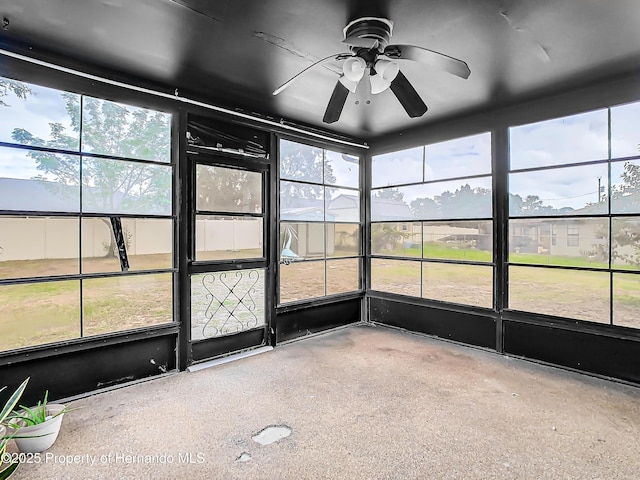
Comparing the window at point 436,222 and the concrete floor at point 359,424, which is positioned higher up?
the window at point 436,222

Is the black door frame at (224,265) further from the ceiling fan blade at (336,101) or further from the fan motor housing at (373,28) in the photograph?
the fan motor housing at (373,28)

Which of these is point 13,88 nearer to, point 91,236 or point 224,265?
point 91,236

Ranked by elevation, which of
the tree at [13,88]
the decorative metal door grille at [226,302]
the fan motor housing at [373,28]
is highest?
the fan motor housing at [373,28]

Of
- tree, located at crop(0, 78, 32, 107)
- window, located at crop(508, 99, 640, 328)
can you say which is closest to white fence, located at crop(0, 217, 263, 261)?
tree, located at crop(0, 78, 32, 107)

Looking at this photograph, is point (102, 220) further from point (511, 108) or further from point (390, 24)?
point (511, 108)

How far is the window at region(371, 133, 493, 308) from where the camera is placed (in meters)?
4.40

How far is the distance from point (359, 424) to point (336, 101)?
2532mm

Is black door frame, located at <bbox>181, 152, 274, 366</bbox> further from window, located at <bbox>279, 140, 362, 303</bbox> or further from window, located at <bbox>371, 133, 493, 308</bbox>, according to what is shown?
window, located at <bbox>371, 133, 493, 308</bbox>

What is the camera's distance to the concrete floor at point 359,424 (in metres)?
2.10

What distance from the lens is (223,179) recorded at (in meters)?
3.95

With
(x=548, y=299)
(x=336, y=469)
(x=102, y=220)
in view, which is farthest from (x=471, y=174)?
(x=102, y=220)

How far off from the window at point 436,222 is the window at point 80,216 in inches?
125

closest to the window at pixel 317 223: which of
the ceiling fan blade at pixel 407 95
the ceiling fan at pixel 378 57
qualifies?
the ceiling fan blade at pixel 407 95

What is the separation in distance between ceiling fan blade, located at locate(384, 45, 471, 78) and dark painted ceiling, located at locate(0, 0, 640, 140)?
0.71 feet
